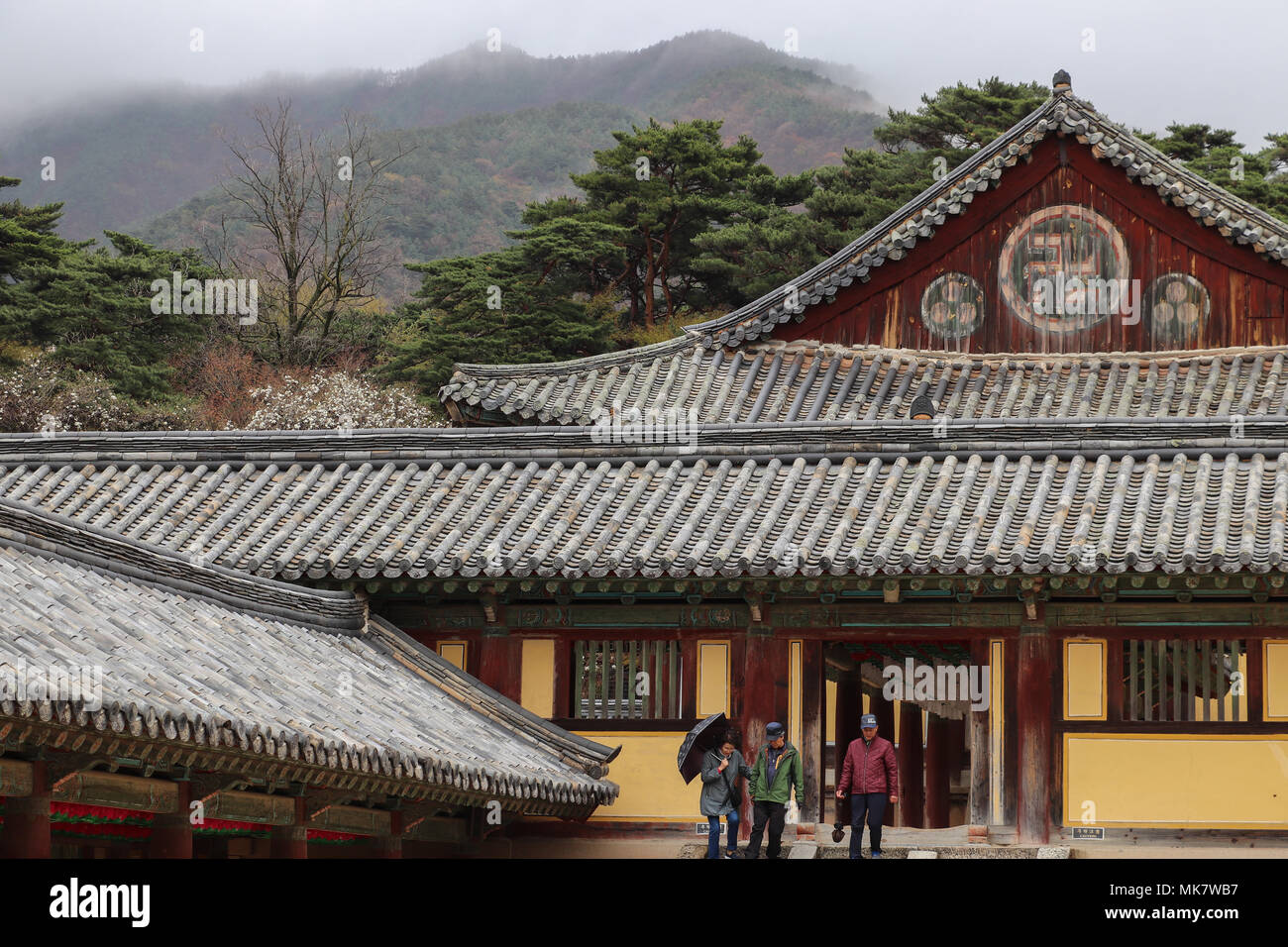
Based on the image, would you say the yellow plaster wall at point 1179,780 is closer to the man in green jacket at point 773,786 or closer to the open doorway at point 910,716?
the open doorway at point 910,716

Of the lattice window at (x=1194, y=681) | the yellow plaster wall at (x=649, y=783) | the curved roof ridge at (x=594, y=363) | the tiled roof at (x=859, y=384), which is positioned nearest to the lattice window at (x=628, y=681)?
the yellow plaster wall at (x=649, y=783)

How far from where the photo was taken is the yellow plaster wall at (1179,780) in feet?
50.5

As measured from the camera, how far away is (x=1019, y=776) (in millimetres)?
15883

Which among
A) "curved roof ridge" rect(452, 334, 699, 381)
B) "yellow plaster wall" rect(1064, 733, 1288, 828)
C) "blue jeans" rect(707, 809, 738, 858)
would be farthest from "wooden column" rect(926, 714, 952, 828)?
"blue jeans" rect(707, 809, 738, 858)

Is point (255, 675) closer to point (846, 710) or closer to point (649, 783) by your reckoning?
point (649, 783)

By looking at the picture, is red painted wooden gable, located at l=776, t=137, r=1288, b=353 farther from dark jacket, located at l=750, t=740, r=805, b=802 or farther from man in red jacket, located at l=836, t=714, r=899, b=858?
dark jacket, located at l=750, t=740, r=805, b=802

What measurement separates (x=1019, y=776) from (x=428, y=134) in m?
93.5

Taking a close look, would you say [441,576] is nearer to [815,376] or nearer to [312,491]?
[312,491]

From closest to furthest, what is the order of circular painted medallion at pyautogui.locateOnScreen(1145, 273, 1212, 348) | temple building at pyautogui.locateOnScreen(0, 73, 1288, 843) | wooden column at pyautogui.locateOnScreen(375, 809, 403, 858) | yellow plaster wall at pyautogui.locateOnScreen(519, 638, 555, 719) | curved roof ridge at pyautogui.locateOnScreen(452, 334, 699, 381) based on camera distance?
wooden column at pyautogui.locateOnScreen(375, 809, 403, 858), temple building at pyautogui.locateOnScreen(0, 73, 1288, 843), yellow plaster wall at pyautogui.locateOnScreen(519, 638, 555, 719), circular painted medallion at pyautogui.locateOnScreen(1145, 273, 1212, 348), curved roof ridge at pyautogui.locateOnScreen(452, 334, 699, 381)

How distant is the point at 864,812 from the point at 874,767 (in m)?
0.47

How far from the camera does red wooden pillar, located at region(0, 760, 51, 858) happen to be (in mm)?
10234

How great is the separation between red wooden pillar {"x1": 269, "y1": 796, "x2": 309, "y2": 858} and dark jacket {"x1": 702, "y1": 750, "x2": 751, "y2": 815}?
4057 mm

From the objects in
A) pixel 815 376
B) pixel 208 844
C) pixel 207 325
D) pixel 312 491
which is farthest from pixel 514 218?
pixel 208 844
